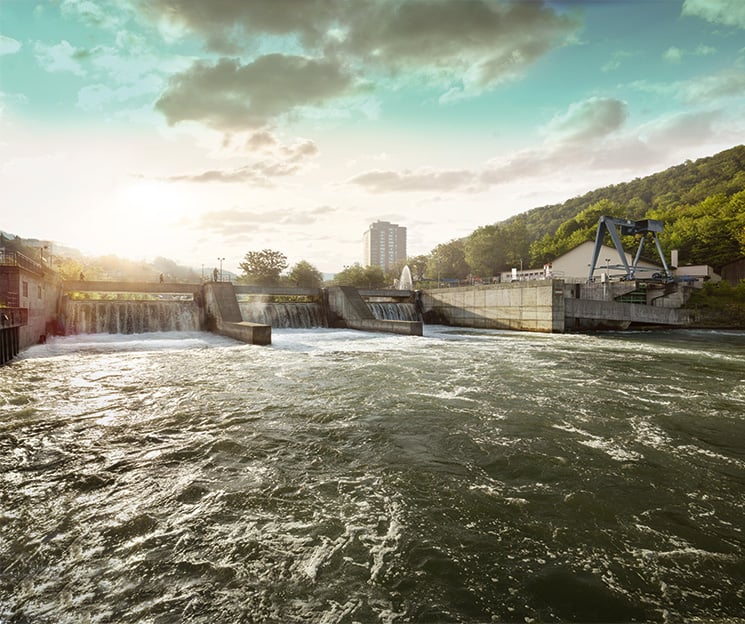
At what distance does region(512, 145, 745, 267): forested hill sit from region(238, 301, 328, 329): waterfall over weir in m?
49.1

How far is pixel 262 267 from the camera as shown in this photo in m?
67.2

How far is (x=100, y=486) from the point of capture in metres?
4.71

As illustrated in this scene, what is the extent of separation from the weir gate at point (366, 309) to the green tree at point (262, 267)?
30857mm

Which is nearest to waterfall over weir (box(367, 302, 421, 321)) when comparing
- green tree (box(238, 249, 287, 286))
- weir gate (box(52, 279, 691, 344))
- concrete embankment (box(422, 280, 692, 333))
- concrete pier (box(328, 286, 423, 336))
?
weir gate (box(52, 279, 691, 344))

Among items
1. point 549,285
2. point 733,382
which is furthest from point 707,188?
point 733,382

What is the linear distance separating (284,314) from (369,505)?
2800 cm

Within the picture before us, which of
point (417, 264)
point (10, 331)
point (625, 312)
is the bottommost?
point (625, 312)

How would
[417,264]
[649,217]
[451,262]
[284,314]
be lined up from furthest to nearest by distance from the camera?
[417,264] → [451,262] → [649,217] → [284,314]

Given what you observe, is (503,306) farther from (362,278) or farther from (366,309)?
(362,278)

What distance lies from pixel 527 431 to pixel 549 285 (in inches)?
902

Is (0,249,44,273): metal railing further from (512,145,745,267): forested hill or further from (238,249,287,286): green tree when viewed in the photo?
(512,145,745,267): forested hill

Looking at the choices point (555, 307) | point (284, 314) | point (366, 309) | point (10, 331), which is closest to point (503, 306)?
point (555, 307)

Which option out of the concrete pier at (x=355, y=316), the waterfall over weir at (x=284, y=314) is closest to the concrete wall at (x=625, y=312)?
the concrete pier at (x=355, y=316)

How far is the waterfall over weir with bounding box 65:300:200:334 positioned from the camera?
24.1m
